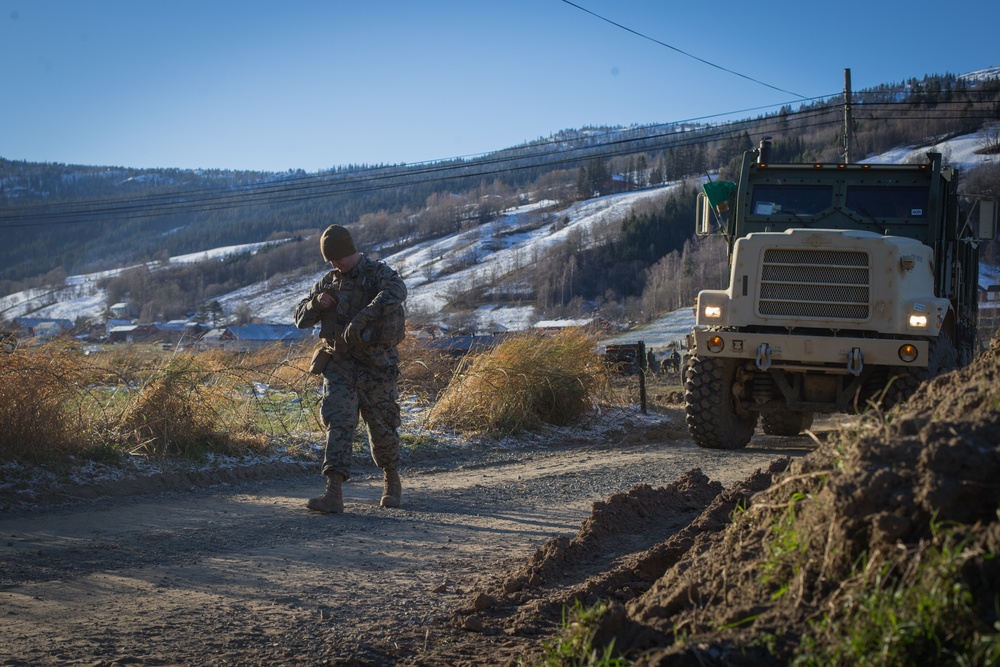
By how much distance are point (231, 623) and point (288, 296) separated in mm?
68472

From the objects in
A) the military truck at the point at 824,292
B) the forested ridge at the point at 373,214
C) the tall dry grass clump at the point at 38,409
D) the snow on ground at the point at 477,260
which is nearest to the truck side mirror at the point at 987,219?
the military truck at the point at 824,292

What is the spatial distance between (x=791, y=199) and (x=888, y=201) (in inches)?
40.2

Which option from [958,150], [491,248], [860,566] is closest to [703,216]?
[860,566]

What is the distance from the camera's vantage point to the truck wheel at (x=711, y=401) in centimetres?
945

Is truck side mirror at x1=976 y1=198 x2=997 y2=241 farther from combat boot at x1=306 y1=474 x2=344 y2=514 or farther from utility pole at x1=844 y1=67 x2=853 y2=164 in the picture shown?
utility pole at x1=844 y1=67 x2=853 y2=164

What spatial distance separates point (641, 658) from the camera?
2586mm

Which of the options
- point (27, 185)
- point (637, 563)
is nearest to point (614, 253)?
point (27, 185)

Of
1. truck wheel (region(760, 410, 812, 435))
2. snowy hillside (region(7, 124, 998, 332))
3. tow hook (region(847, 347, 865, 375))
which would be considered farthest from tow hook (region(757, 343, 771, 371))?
snowy hillside (region(7, 124, 998, 332))

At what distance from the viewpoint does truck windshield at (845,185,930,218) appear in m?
9.94

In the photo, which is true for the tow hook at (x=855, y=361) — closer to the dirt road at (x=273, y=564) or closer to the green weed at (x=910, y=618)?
the dirt road at (x=273, y=564)

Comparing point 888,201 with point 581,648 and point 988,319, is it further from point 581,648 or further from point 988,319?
point 988,319

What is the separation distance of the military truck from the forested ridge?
36.7 metres

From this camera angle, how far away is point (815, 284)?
8992 mm

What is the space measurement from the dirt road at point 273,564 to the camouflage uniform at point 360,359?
49 cm
